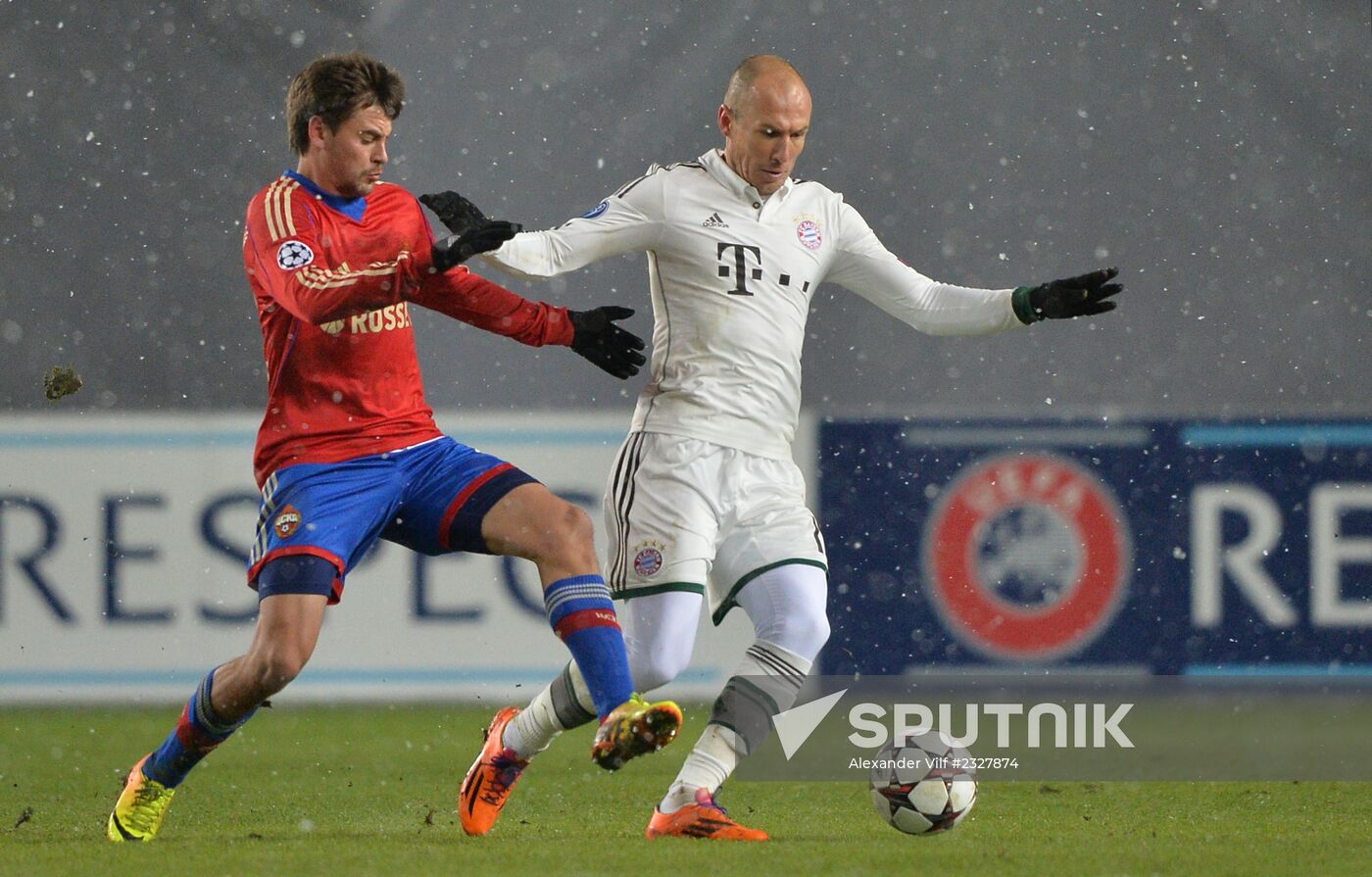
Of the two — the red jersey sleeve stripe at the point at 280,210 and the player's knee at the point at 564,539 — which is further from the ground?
the red jersey sleeve stripe at the point at 280,210

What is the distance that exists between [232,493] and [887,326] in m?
2.57

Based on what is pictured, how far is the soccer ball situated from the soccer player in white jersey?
12.2 inches

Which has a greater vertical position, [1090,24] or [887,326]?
[1090,24]

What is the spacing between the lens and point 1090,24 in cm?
743

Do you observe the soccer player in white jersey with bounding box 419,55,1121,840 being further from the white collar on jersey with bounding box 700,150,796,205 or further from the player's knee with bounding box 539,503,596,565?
the player's knee with bounding box 539,503,596,565

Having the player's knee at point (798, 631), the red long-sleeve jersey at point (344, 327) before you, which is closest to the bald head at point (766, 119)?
the red long-sleeve jersey at point (344, 327)

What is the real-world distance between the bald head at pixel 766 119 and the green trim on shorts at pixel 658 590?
3.27 feet

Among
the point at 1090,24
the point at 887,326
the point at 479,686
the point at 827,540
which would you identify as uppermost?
the point at 1090,24

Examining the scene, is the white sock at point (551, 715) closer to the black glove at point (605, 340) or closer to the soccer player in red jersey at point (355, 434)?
the soccer player in red jersey at point (355, 434)

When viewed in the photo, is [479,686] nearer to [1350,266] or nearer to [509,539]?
[509,539]

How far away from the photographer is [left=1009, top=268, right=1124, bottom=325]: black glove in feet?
15.1

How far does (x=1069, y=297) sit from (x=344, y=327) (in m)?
1.72

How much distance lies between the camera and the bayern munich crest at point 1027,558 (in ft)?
23.9

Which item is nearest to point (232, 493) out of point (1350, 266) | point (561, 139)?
point (561, 139)
